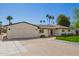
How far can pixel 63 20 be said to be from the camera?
1148cm

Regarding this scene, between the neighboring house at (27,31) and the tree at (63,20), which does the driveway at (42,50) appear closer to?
the neighboring house at (27,31)

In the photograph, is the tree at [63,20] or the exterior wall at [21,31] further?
the exterior wall at [21,31]

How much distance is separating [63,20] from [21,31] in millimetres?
2279

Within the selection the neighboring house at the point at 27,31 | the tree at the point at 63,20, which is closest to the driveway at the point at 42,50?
the neighboring house at the point at 27,31

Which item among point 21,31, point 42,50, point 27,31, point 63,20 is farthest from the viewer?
point 27,31

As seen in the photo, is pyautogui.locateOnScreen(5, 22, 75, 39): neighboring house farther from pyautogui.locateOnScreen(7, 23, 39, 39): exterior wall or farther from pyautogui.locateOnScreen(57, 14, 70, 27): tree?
pyautogui.locateOnScreen(57, 14, 70, 27): tree

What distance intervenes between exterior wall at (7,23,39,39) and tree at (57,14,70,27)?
5.18ft

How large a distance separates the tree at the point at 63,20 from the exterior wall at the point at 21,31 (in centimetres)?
158

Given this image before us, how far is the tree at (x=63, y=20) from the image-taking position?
1069 cm

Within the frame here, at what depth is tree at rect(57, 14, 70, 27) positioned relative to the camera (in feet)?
35.1

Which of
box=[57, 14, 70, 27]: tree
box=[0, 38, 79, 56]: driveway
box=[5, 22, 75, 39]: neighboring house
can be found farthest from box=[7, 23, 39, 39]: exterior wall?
box=[57, 14, 70, 27]: tree

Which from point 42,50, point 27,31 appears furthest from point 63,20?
point 42,50

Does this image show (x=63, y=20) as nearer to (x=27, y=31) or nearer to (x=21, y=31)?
(x=27, y=31)

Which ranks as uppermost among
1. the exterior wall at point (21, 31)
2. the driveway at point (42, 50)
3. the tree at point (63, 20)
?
the tree at point (63, 20)
